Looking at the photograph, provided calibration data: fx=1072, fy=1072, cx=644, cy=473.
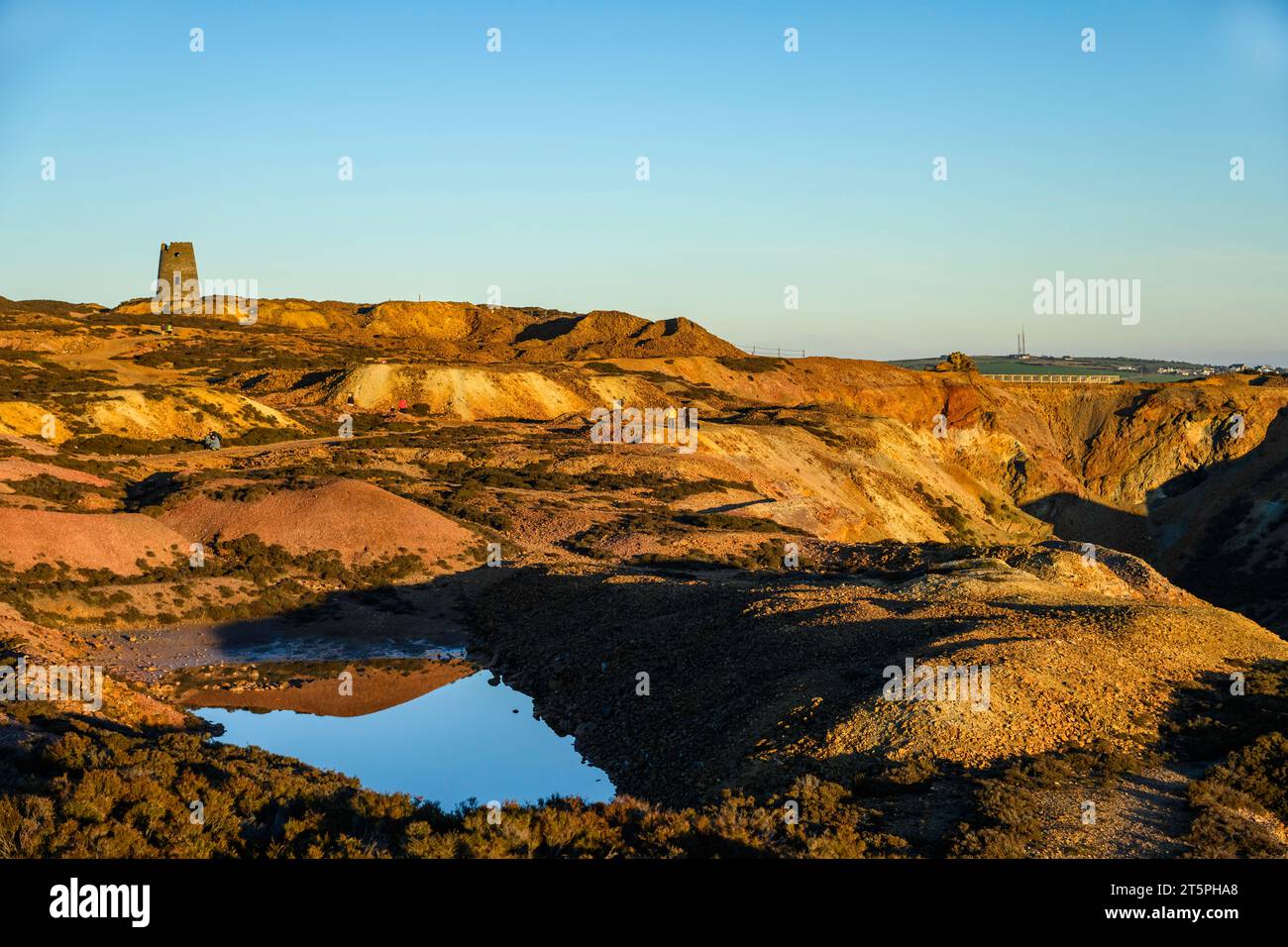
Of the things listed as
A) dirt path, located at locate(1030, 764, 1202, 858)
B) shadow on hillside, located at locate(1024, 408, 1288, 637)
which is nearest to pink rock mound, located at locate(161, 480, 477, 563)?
dirt path, located at locate(1030, 764, 1202, 858)

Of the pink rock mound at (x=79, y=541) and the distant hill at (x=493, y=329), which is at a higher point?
the distant hill at (x=493, y=329)

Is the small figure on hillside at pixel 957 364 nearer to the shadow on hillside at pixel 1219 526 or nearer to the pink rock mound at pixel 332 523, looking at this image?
the shadow on hillside at pixel 1219 526

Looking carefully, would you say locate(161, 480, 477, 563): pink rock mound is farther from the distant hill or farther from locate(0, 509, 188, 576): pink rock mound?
the distant hill

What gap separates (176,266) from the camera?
441ft

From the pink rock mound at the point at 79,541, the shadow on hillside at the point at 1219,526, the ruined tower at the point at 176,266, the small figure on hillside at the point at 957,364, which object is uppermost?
the ruined tower at the point at 176,266

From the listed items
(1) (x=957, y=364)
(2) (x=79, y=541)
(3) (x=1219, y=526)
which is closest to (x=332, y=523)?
(2) (x=79, y=541)

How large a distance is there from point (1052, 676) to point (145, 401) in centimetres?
5659

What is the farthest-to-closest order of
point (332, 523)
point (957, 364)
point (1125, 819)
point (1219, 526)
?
point (957, 364) → point (1219, 526) → point (332, 523) → point (1125, 819)

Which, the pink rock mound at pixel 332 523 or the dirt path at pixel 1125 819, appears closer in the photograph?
the dirt path at pixel 1125 819

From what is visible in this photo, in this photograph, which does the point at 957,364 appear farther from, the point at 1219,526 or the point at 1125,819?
the point at 1125,819

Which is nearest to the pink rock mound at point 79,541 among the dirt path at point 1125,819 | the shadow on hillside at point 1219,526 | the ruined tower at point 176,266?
the dirt path at point 1125,819

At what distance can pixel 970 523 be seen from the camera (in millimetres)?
69812

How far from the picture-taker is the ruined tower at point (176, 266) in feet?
439

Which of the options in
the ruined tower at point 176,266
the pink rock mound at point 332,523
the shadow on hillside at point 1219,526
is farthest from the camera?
the ruined tower at point 176,266
